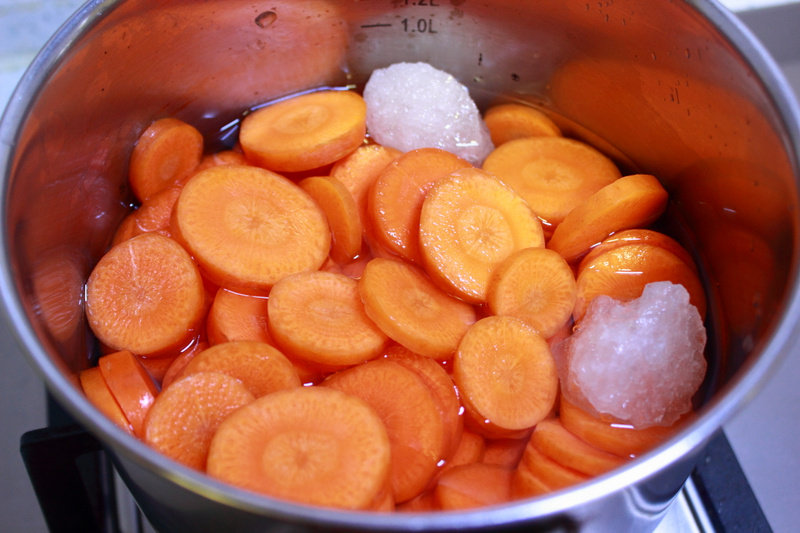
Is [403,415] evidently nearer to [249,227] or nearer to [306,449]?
[306,449]

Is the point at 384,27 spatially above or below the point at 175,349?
above

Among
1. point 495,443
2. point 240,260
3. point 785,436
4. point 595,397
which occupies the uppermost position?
point 240,260

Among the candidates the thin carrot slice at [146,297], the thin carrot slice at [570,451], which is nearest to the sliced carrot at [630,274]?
the thin carrot slice at [570,451]

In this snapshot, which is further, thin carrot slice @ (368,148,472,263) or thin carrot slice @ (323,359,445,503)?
thin carrot slice @ (368,148,472,263)

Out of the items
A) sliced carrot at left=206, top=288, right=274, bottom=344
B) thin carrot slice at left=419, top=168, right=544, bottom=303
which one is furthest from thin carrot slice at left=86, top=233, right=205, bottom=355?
thin carrot slice at left=419, top=168, right=544, bottom=303

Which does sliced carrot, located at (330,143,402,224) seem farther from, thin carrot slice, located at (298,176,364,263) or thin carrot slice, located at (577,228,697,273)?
thin carrot slice, located at (577,228,697,273)

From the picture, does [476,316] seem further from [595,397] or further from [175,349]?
[175,349]

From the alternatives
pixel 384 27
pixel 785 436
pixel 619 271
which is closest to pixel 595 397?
pixel 619 271
